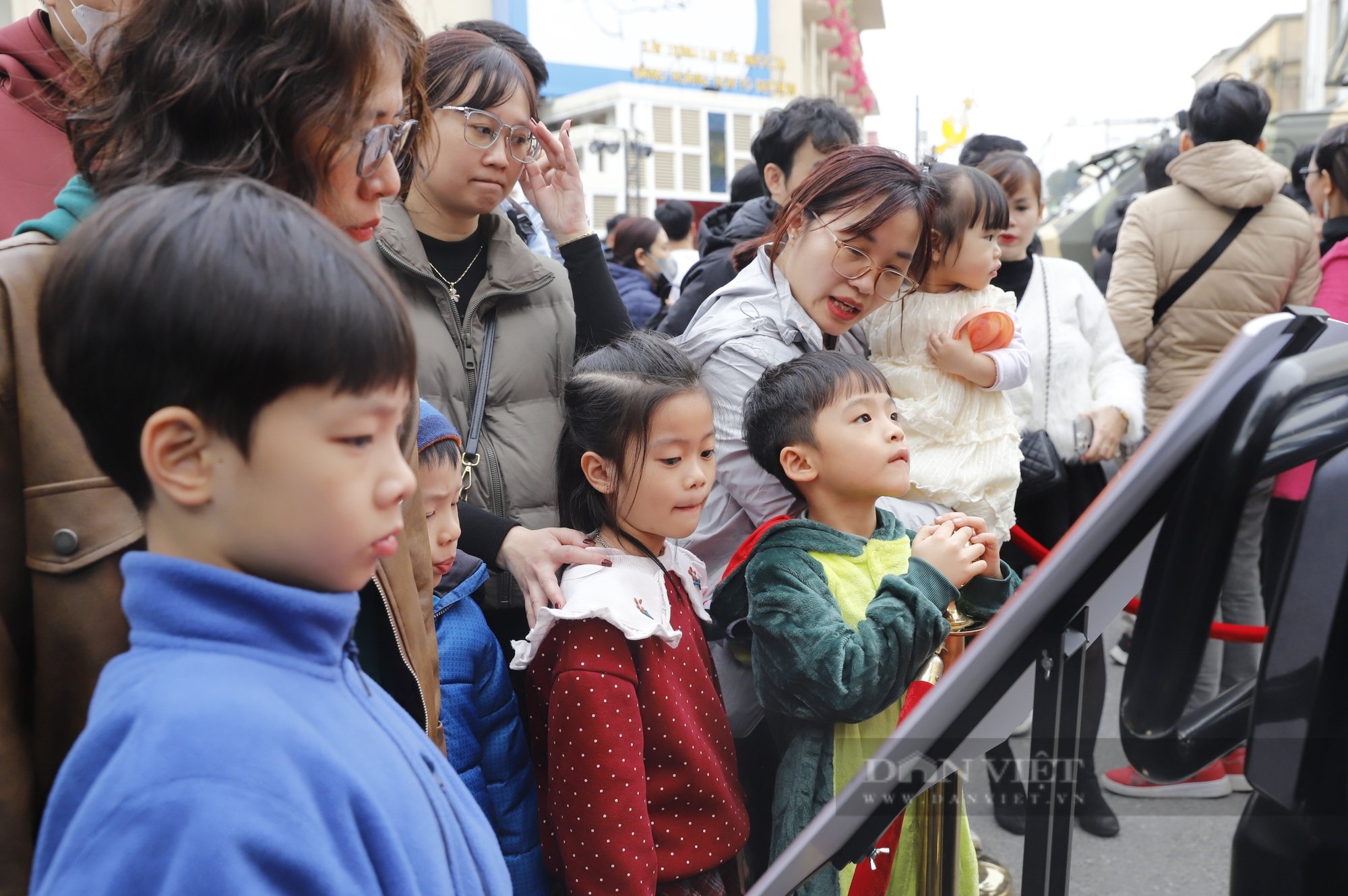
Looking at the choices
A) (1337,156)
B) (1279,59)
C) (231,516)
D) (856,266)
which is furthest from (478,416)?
(1279,59)

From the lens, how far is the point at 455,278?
6.90ft

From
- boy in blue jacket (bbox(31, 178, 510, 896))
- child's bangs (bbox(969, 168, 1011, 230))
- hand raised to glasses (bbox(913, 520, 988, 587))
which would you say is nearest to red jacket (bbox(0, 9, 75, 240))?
boy in blue jacket (bbox(31, 178, 510, 896))

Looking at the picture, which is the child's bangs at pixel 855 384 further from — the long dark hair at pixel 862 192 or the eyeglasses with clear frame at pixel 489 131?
the eyeglasses with clear frame at pixel 489 131

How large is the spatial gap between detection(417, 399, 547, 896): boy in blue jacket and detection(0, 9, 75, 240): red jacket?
648mm

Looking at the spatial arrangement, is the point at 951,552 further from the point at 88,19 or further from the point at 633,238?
the point at 633,238

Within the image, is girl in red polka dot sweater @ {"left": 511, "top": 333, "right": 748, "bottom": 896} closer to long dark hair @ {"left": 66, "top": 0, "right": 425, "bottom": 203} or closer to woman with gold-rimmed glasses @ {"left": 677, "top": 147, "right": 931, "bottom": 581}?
woman with gold-rimmed glasses @ {"left": 677, "top": 147, "right": 931, "bottom": 581}

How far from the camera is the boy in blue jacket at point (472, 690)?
5.82 ft

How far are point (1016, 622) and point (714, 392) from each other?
1.17 m

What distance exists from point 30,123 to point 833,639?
148 centimetres

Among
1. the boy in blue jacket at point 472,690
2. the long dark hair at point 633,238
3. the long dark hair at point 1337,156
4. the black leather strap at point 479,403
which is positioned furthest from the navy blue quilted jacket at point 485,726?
the long dark hair at point 633,238

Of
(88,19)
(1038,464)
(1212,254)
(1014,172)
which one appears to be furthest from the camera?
(1212,254)

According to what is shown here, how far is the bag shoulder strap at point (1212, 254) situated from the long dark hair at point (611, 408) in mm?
2385

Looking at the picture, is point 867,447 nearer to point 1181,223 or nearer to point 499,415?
point 499,415

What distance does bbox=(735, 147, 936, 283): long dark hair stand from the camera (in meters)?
2.18
